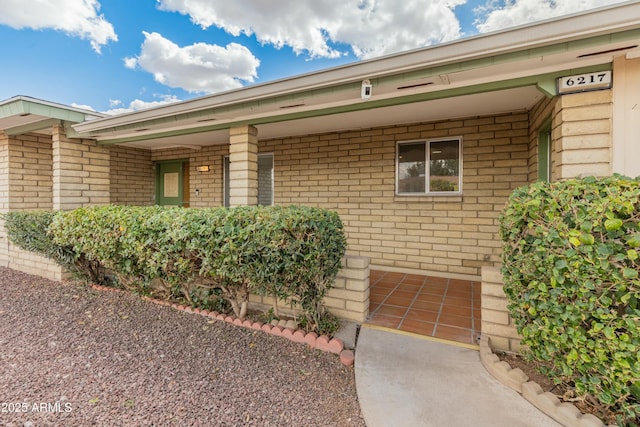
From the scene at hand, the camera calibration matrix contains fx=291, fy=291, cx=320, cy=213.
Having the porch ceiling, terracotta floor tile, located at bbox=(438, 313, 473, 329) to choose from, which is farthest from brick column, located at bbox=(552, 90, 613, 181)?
terracotta floor tile, located at bbox=(438, 313, 473, 329)

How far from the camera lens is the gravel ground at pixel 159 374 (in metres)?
1.99

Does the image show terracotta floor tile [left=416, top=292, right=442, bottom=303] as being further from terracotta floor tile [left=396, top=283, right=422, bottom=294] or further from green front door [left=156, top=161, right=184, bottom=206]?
green front door [left=156, top=161, right=184, bottom=206]

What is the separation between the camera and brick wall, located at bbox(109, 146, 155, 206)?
25.7 feet

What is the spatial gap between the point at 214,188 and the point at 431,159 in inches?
209

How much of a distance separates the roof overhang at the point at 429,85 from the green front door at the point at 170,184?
271cm

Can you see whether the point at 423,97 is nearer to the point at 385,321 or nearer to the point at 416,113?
the point at 416,113

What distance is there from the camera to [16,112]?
15.9 ft

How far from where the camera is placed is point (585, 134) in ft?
8.89

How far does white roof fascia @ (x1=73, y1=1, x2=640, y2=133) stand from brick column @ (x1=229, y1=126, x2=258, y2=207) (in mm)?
603

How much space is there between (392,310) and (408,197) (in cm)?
247

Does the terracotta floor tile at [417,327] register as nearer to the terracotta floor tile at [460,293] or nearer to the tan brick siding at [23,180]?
the terracotta floor tile at [460,293]

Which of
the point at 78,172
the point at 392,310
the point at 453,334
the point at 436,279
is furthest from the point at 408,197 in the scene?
the point at 78,172

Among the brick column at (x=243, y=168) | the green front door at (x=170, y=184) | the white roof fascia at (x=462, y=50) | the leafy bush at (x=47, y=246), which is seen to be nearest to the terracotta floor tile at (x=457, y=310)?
the white roof fascia at (x=462, y=50)

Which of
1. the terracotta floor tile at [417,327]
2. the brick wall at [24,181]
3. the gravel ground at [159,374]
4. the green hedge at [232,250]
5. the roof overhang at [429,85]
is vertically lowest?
the gravel ground at [159,374]
